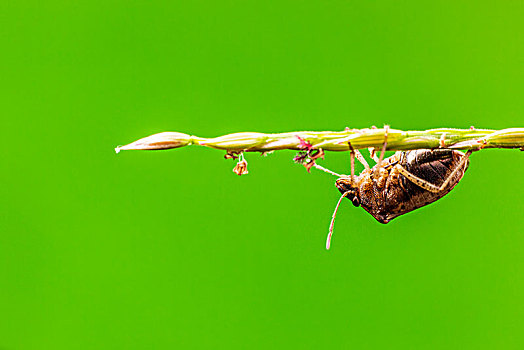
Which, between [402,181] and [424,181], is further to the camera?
[402,181]

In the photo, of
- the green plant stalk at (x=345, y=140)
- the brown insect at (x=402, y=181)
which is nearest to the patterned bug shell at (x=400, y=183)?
the brown insect at (x=402, y=181)

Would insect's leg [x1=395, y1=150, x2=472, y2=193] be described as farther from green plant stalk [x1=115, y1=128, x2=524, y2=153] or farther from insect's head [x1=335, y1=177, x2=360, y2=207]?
green plant stalk [x1=115, y1=128, x2=524, y2=153]

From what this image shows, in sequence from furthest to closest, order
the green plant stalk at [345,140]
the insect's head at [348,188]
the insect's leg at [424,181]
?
the insect's head at [348,188] < the insect's leg at [424,181] < the green plant stalk at [345,140]

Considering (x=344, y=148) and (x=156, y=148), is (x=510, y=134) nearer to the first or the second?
(x=344, y=148)

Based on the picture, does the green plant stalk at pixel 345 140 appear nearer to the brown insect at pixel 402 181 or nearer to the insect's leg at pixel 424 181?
the brown insect at pixel 402 181

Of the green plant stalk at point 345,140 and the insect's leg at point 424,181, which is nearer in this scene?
Result: the green plant stalk at point 345,140

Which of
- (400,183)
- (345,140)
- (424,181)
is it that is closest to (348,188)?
(400,183)

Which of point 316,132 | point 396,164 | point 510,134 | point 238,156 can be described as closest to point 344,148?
point 316,132

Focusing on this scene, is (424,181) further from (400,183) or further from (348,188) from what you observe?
(348,188)
